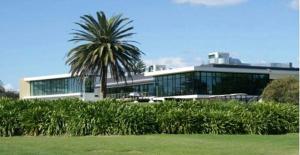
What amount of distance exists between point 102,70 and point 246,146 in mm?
29604

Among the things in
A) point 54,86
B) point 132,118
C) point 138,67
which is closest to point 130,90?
point 138,67

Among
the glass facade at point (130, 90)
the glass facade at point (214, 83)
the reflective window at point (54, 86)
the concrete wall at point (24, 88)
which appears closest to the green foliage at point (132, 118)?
the glass facade at point (214, 83)

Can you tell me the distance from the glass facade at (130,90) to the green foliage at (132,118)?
60252 millimetres

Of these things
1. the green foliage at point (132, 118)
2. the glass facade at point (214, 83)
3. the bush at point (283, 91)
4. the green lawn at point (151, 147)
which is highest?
the glass facade at point (214, 83)

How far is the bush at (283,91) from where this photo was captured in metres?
53.5

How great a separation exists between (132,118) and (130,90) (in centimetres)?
7126

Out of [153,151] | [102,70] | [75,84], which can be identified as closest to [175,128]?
[153,151]

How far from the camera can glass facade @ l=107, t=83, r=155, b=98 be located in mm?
Answer: 87481

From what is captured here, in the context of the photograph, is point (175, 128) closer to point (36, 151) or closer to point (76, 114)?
point (76, 114)

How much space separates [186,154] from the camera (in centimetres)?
1472

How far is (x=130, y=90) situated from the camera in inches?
3693

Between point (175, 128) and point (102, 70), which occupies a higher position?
point (102, 70)

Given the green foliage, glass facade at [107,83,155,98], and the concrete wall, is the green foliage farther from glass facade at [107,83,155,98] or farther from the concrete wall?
the concrete wall

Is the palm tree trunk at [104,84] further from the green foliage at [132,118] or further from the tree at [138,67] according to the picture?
the green foliage at [132,118]
